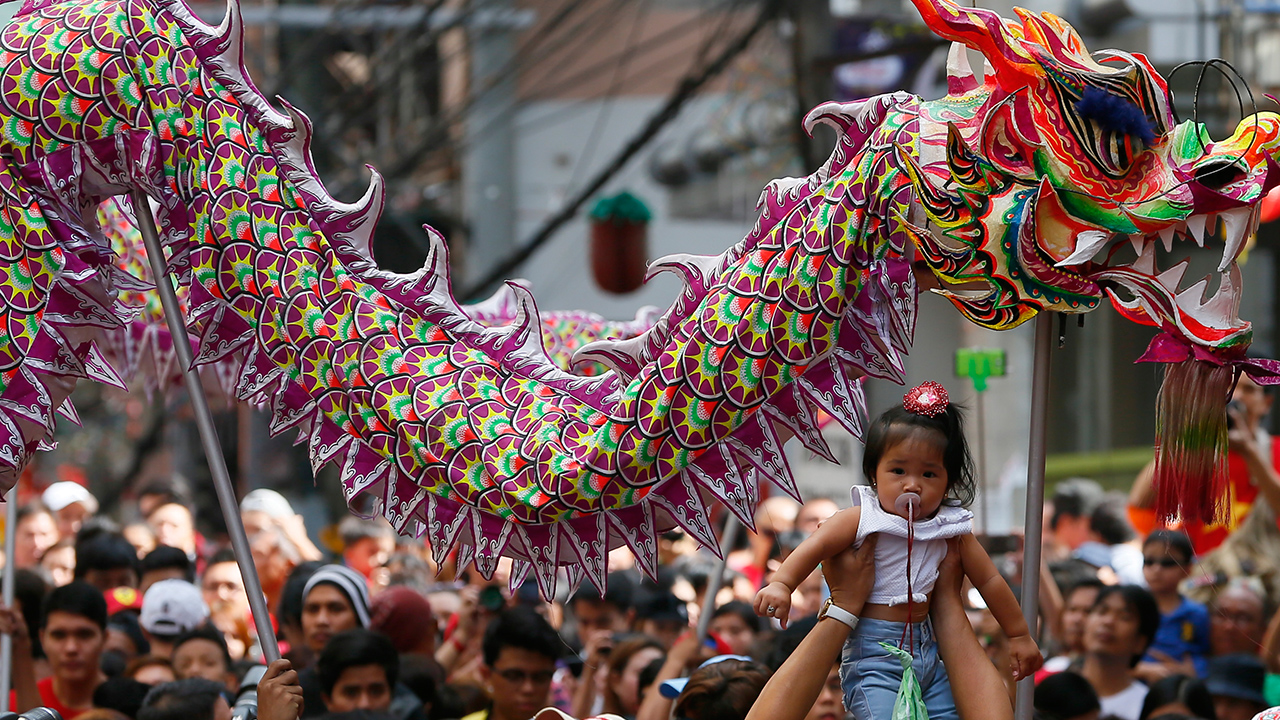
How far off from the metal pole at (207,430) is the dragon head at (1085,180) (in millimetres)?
1473

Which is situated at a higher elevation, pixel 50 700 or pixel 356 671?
pixel 356 671

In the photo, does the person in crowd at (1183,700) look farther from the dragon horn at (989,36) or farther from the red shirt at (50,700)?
the red shirt at (50,700)

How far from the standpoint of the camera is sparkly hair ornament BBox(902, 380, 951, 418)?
2.61m

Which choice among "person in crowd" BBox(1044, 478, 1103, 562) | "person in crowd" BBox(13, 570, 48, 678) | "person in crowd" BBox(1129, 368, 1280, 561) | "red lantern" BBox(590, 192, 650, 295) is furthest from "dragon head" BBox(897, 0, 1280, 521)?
"red lantern" BBox(590, 192, 650, 295)

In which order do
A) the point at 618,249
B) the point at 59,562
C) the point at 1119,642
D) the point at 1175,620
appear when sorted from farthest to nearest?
the point at 618,249 < the point at 59,562 < the point at 1175,620 < the point at 1119,642

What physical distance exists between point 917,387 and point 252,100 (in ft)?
4.65

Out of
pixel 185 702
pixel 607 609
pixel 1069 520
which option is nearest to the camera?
pixel 185 702

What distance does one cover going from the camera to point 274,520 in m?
7.04

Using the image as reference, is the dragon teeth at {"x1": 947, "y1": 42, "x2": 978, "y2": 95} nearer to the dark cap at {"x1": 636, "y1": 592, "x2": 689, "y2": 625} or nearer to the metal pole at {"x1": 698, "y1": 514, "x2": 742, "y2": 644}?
the metal pole at {"x1": 698, "y1": 514, "x2": 742, "y2": 644}

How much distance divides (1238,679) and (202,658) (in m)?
3.15

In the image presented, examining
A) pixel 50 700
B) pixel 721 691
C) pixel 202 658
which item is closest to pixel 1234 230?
pixel 721 691

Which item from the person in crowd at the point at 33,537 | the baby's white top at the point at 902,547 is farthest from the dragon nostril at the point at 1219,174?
the person in crowd at the point at 33,537

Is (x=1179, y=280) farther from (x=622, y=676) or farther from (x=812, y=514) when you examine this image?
(x=812, y=514)

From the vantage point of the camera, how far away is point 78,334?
10.1 ft
